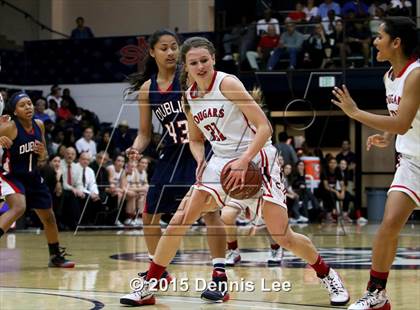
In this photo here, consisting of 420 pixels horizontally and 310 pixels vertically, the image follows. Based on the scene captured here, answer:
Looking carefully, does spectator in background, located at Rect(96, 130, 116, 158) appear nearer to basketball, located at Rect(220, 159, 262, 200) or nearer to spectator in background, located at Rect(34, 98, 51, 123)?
spectator in background, located at Rect(34, 98, 51, 123)

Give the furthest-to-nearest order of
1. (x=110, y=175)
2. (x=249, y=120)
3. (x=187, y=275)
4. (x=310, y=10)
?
(x=310, y=10), (x=110, y=175), (x=187, y=275), (x=249, y=120)

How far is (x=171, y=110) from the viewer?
724cm

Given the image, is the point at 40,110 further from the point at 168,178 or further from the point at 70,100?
the point at 168,178

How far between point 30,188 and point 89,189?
23.7ft

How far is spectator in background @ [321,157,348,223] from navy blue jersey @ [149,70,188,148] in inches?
496

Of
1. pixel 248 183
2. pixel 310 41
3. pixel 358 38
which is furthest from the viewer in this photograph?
pixel 310 41

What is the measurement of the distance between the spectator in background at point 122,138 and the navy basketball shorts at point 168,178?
11407 mm

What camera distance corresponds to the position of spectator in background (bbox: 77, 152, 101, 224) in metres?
16.0

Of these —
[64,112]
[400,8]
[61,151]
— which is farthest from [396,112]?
[64,112]

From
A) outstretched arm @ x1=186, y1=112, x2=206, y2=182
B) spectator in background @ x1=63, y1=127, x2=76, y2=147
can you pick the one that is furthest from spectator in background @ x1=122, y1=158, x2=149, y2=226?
outstretched arm @ x1=186, y1=112, x2=206, y2=182

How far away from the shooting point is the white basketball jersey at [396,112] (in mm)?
5691

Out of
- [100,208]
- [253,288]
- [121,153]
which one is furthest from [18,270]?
[121,153]

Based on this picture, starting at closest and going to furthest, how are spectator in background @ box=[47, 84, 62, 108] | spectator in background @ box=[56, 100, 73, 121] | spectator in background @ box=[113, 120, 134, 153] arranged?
spectator in background @ box=[113, 120, 134, 153] < spectator in background @ box=[56, 100, 73, 121] < spectator in background @ box=[47, 84, 62, 108]

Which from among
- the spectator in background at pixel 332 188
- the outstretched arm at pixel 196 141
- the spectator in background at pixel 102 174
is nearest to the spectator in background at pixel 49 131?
the spectator in background at pixel 102 174
